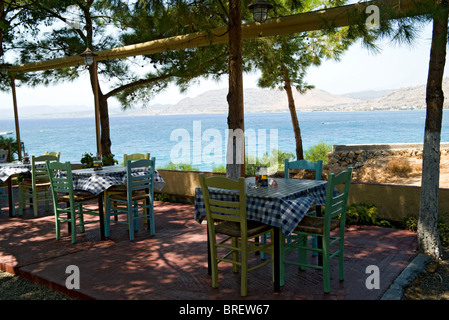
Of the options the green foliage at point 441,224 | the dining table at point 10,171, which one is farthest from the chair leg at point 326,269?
the dining table at point 10,171

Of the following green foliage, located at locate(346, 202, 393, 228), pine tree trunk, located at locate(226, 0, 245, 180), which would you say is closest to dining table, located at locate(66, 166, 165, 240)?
pine tree trunk, located at locate(226, 0, 245, 180)

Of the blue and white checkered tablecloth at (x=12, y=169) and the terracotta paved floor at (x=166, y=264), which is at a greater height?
the blue and white checkered tablecloth at (x=12, y=169)

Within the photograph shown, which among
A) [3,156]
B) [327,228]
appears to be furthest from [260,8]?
[3,156]

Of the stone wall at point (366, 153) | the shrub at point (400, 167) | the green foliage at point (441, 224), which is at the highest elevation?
the stone wall at point (366, 153)

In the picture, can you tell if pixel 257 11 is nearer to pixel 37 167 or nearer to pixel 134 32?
pixel 37 167

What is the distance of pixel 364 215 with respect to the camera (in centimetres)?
515

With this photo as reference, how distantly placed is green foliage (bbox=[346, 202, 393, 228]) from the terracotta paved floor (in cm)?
17

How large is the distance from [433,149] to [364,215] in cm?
140

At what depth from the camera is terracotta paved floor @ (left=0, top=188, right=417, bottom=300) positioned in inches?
128

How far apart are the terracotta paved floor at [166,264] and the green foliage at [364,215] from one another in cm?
17

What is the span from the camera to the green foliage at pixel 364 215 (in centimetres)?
508

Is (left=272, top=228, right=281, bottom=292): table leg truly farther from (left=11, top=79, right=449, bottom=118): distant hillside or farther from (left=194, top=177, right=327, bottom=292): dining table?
(left=11, top=79, right=449, bottom=118): distant hillside

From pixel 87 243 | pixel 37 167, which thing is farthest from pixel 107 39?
pixel 87 243

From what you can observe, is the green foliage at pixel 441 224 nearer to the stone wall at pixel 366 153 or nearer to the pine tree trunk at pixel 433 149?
the pine tree trunk at pixel 433 149
